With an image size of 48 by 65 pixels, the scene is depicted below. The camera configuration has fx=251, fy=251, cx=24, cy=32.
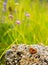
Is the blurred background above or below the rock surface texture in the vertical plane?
below

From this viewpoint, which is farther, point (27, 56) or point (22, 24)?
point (22, 24)

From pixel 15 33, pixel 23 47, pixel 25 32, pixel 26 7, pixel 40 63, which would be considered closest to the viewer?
pixel 40 63

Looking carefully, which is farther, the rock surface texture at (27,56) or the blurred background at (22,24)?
the blurred background at (22,24)

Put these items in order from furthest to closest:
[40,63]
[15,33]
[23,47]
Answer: [15,33] < [23,47] < [40,63]

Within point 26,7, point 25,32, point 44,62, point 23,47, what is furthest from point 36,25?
point 44,62

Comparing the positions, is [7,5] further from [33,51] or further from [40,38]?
[33,51]

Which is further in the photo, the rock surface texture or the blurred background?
the blurred background

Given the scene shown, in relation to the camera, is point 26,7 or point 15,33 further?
point 26,7

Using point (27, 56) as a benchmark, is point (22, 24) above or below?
below

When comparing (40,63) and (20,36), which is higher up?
(40,63)

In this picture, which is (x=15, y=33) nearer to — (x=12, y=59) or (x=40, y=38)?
(x=40, y=38)
